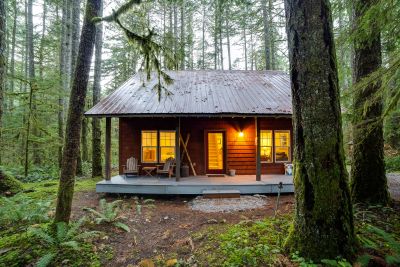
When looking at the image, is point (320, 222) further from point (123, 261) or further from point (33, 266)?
point (33, 266)

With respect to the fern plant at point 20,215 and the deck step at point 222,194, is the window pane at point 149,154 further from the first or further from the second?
the fern plant at point 20,215

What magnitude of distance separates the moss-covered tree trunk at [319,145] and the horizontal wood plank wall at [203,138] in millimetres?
7308

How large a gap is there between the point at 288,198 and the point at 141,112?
5.91 meters

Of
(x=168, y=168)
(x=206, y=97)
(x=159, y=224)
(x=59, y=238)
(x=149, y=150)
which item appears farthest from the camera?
(x=149, y=150)

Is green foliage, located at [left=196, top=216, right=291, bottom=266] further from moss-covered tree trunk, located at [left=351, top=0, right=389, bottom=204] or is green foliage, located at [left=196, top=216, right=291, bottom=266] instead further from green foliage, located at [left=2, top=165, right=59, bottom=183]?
green foliage, located at [left=2, top=165, right=59, bottom=183]

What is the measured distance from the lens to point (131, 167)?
9797mm

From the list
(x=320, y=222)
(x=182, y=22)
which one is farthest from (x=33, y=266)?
(x=182, y=22)

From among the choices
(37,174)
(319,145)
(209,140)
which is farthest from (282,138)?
(37,174)

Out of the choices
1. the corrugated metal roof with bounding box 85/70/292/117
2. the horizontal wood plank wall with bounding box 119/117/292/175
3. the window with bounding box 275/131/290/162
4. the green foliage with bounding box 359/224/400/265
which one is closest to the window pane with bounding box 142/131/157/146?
the horizontal wood plank wall with bounding box 119/117/292/175

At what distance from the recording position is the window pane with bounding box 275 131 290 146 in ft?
35.1

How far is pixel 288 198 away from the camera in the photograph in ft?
25.9

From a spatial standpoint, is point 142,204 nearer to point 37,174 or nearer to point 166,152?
point 166,152

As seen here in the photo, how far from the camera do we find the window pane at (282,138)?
10.7m

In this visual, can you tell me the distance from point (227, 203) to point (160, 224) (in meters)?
2.43
